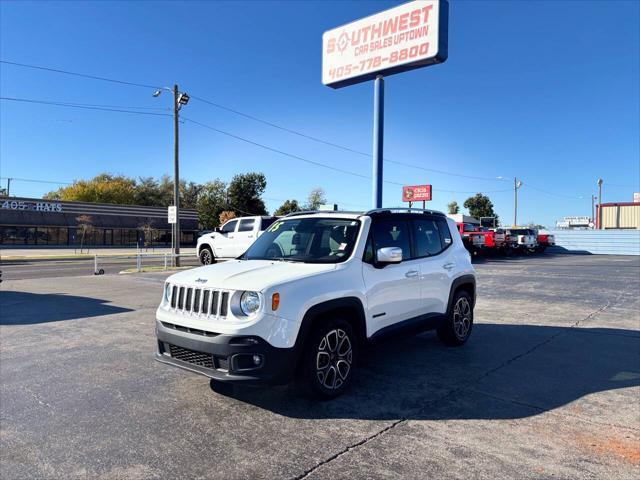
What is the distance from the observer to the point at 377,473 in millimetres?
3027

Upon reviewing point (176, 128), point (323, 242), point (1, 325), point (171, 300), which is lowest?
point (1, 325)

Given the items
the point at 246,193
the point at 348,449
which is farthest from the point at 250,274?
the point at 246,193

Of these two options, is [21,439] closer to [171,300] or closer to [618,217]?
[171,300]

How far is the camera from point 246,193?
6869 cm

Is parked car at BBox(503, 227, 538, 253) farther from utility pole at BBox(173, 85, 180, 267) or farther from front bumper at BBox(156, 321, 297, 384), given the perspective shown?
front bumper at BBox(156, 321, 297, 384)

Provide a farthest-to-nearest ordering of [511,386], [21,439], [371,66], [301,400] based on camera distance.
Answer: [371,66], [511,386], [301,400], [21,439]

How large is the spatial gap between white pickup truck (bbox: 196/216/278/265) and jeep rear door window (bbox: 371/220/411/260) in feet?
36.1

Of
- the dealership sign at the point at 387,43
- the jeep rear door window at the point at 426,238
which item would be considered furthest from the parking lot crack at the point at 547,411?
the dealership sign at the point at 387,43

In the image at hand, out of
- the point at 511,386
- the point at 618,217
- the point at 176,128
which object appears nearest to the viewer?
the point at 511,386

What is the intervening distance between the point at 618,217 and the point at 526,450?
7176cm

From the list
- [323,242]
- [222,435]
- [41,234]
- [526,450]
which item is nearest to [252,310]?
[222,435]

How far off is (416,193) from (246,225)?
39260mm

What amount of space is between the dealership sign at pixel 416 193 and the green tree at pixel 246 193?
82.0ft

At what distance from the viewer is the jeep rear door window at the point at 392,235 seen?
16.4ft
